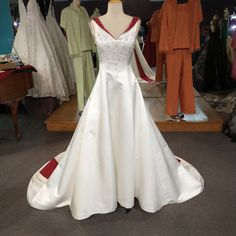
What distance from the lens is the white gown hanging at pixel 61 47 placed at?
12.5ft

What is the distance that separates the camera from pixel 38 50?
3641mm

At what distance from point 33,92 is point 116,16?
2.37 metres

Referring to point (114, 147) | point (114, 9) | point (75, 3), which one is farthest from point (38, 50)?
point (114, 147)

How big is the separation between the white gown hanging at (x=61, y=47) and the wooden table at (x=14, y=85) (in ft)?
3.31

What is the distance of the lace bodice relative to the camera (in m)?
1.70

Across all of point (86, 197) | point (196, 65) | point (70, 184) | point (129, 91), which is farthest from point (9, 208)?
point (196, 65)

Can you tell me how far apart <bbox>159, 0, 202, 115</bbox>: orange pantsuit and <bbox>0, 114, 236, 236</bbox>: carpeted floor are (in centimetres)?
78

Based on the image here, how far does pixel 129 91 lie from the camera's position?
5.77ft

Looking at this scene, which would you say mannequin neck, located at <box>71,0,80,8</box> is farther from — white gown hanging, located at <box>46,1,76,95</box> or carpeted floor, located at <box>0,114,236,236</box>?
carpeted floor, located at <box>0,114,236,236</box>

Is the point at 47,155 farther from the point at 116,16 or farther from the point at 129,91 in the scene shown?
the point at 116,16

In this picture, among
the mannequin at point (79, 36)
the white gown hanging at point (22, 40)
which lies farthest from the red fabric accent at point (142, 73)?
the white gown hanging at point (22, 40)

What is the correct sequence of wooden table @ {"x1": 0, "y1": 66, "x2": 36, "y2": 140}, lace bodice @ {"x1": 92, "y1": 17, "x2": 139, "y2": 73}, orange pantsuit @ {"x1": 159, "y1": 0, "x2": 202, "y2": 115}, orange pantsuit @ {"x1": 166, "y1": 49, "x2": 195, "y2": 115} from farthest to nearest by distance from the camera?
1. orange pantsuit @ {"x1": 166, "y1": 49, "x2": 195, "y2": 115}
2. orange pantsuit @ {"x1": 159, "y1": 0, "x2": 202, "y2": 115}
3. wooden table @ {"x1": 0, "y1": 66, "x2": 36, "y2": 140}
4. lace bodice @ {"x1": 92, "y1": 17, "x2": 139, "y2": 73}

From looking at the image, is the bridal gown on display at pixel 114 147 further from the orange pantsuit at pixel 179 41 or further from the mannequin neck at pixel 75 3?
the mannequin neck at pixel 75 3

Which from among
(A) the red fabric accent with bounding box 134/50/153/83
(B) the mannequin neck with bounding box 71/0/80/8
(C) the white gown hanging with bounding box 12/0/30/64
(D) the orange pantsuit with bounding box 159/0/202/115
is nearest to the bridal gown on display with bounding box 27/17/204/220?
(D) the orange pantsuit with bounding box 159/0/202/115
